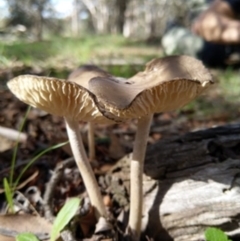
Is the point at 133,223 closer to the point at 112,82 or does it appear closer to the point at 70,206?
the point at 70,206

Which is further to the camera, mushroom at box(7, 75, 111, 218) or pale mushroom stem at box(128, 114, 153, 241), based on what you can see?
pale mushroom stem at box(128, 114, 153, 241)

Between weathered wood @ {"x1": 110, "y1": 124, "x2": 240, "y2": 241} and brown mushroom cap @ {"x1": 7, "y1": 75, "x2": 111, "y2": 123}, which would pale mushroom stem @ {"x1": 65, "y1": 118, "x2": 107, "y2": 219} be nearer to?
brown mushroom cap @ {"x1": 7, "y1": 75, "x2": 111, "y2": 123}

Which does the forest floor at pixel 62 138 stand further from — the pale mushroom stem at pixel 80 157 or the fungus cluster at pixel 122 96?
the fungus cluster at pixel 122 96

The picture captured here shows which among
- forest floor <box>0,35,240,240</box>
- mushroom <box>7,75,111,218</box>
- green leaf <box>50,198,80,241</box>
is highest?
mushroom <box>7,75,111,218</box>

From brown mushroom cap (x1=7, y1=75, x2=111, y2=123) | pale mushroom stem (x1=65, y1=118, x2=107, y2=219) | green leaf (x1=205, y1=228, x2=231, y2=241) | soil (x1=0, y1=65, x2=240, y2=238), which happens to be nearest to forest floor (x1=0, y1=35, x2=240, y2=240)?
soil (x1=0, y1=65, x2=240, y2=238)

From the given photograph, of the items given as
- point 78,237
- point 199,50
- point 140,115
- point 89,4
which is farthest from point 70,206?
point 89,4

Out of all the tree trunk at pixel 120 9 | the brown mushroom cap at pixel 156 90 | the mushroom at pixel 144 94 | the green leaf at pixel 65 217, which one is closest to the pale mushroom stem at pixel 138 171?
the mushroom at pixel 144 94
